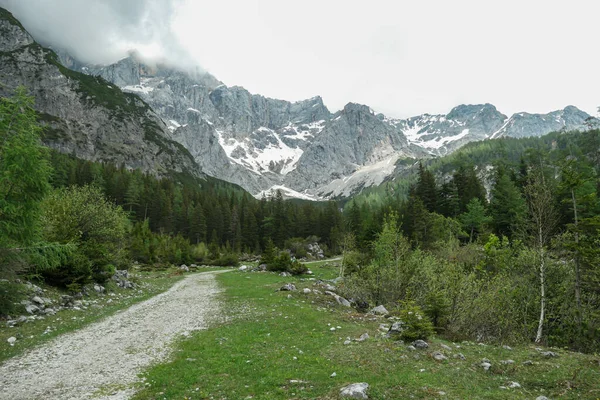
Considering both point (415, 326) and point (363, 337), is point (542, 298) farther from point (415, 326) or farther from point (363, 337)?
point (363, 337)

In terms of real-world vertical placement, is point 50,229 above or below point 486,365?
above

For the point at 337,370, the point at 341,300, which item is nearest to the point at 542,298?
the point at 341,300

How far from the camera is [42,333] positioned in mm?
15898

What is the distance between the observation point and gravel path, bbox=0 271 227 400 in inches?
391

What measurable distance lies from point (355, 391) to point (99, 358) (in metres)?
11.1

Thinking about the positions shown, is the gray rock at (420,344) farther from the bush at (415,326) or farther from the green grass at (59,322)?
the green grass at (59,322)

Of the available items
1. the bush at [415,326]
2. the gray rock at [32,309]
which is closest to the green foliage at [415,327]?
the bush at [415,326]

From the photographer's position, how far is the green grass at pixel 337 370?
30.7ft

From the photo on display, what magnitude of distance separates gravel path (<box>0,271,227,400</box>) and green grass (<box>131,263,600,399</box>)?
1191mm

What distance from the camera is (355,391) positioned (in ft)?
28.5

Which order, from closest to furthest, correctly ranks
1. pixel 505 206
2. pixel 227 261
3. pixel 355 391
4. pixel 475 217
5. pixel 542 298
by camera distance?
1. pixel 355 391
2. pixel 542 298
3. pixel 475 217
4. pixel 505 206
5. pixel 227 261

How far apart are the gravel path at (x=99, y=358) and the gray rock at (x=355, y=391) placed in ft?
21.9

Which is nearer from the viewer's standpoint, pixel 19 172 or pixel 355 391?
pixel 355 391

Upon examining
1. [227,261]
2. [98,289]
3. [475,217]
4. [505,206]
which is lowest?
[227,261]
